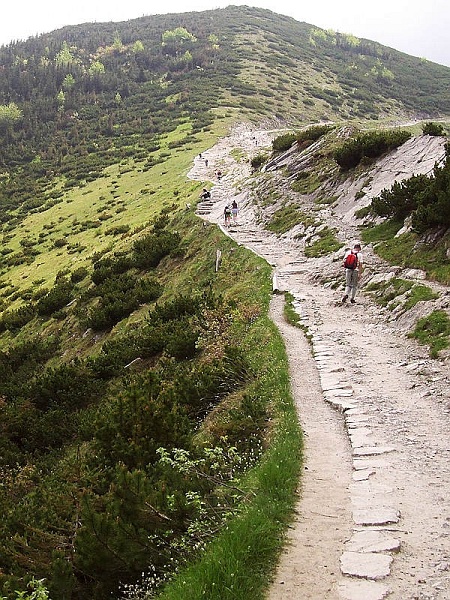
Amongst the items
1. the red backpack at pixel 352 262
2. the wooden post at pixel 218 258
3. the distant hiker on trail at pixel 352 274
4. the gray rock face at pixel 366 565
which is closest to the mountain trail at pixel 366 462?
the gray rock face at pixel 366 565

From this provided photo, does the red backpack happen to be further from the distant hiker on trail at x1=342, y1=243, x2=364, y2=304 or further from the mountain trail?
the mountain trail

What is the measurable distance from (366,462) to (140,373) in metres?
8.88

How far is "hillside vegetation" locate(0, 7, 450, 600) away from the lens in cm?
567

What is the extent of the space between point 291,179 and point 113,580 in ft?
96.9

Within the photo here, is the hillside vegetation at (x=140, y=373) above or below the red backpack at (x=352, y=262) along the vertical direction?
below

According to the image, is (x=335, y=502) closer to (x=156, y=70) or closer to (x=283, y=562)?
(x=283, y=562)

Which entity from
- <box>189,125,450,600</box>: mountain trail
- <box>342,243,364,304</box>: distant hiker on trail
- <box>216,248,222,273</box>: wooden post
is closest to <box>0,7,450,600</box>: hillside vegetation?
<box>216,248,222,273</box>: wooden post

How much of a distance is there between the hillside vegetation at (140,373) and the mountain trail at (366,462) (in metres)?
0.40

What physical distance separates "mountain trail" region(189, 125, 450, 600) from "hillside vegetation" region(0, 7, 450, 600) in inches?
15.7

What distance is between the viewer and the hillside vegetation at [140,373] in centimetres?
567

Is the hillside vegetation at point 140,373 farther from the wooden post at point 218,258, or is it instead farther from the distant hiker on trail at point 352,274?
the distant hiker on trail at point 352,274

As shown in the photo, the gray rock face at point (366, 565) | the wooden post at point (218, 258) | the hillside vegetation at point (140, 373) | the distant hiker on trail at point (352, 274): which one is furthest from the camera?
the wooden post at point (218, 258)

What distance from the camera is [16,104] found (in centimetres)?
10631

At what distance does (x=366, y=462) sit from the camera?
7.47m
